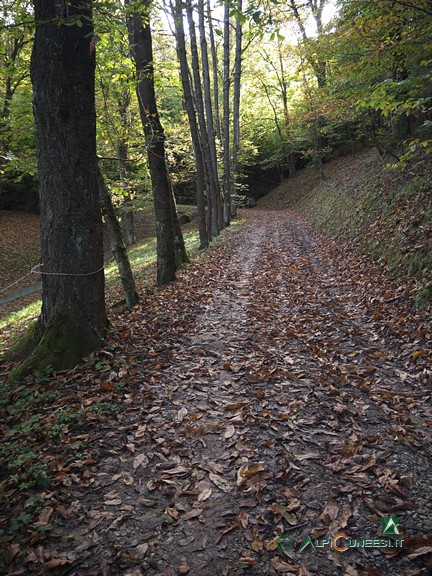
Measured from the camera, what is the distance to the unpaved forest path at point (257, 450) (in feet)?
8.61

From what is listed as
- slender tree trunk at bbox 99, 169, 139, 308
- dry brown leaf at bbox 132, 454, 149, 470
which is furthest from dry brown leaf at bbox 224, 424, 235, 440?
slender tree trunk at bbox 99, 169, 139, 308

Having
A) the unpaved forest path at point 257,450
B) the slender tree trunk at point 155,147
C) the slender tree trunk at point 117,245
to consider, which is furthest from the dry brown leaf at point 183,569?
the slender tree trunk at point 155,147


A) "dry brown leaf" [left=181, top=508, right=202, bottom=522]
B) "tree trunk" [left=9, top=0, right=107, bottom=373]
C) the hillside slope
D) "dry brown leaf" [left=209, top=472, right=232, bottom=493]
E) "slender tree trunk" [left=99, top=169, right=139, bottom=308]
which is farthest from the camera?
"slender tree trunk" [left=99, top=169, right=139, bottom=308]

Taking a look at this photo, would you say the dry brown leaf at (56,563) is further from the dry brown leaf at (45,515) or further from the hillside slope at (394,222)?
the hillside slope at (394,222)

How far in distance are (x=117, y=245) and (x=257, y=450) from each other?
18.9 feet

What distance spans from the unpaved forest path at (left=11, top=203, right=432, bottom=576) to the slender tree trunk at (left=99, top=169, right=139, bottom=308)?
1.38 m

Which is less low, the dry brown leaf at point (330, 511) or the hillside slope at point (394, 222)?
the hillside slope at point (394, 222)

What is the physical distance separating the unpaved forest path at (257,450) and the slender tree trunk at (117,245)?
1.38m

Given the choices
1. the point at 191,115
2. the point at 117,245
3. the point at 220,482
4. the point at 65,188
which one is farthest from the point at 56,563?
the point at 191,115

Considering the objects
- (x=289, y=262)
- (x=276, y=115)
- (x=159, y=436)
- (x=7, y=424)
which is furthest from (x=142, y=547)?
(x=276, y=115)

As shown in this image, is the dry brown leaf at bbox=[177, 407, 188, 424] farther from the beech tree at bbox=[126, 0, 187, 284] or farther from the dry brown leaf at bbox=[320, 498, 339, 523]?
the beech tree at bbox=[126, 0, 187, 284]

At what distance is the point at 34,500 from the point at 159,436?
50.1 inches

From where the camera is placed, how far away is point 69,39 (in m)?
4.84

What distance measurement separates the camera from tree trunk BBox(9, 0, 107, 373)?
15.9 feet
